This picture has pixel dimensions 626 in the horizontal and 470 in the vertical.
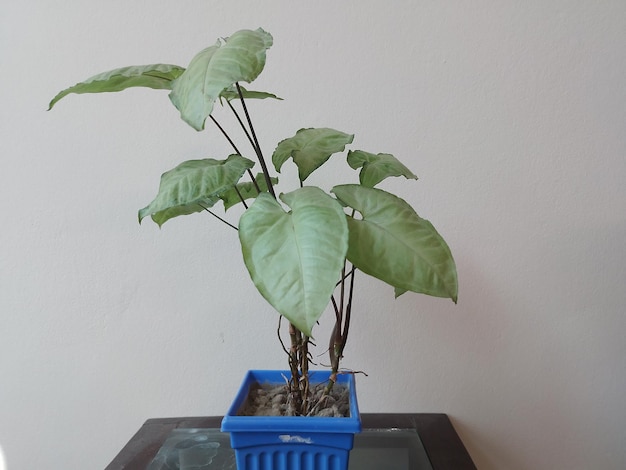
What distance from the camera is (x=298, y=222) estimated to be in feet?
1.68

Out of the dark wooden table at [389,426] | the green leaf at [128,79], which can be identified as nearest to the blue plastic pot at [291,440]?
the dark wooden table at [389,426]

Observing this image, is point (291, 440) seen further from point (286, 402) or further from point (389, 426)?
point (389, 426)

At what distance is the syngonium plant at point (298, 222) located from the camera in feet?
1.49

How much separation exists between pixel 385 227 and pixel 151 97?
28.0 inches

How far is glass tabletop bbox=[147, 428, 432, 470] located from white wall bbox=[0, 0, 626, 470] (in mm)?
102

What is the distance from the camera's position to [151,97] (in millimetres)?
1021

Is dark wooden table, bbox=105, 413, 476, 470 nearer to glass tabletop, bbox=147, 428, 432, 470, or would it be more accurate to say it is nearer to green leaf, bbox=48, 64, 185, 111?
glass tabletop, bbox=147, 428, 432, 470

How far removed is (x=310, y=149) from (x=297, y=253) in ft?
0.77

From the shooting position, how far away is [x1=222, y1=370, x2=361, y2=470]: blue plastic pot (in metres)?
0.61

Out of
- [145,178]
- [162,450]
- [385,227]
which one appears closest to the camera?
[385,227]

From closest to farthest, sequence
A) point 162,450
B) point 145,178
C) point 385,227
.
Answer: point 385,227, point 162,450, point 145,178

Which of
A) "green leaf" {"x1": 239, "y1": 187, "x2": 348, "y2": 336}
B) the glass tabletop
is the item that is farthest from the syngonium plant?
the glass tabletop

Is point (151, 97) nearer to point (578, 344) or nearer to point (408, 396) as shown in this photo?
point (408, 396)

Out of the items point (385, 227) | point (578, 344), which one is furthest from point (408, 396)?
point (385, 227)
